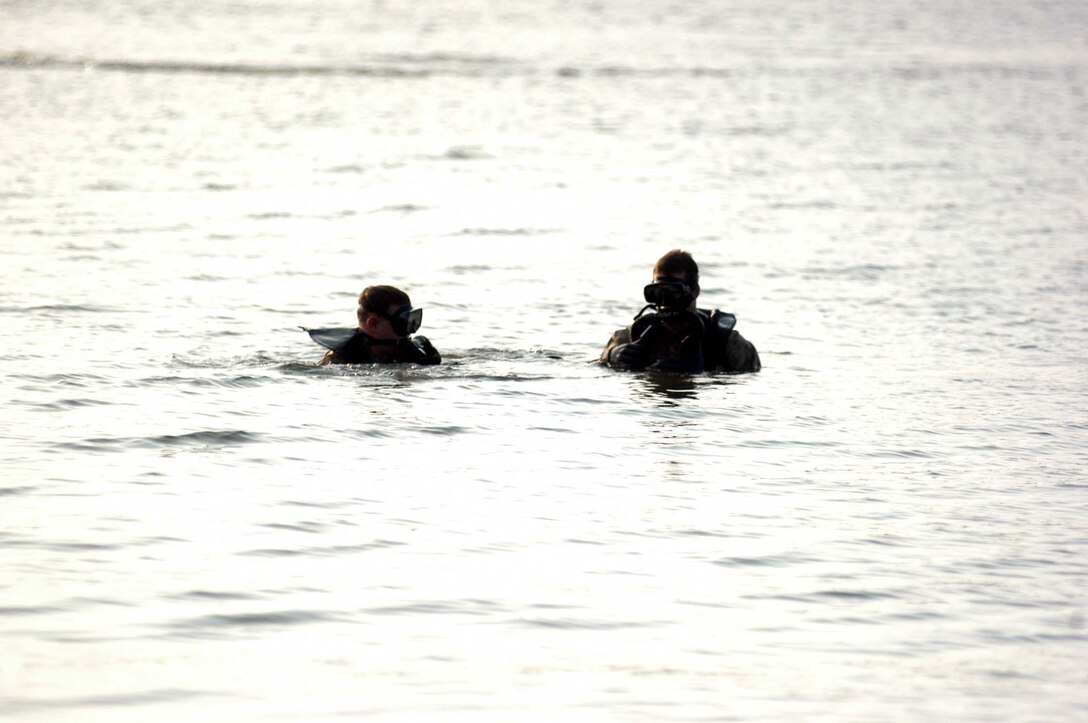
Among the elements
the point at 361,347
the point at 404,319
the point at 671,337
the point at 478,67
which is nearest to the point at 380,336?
the point at 361,347

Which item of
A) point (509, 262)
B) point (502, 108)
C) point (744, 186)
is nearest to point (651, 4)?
point (502, 108)

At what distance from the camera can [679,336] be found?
1259 cm

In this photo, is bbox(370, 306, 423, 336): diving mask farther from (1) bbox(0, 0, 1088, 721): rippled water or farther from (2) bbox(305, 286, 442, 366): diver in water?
(1) bbox(0, 0, 1088, 721): rippled water

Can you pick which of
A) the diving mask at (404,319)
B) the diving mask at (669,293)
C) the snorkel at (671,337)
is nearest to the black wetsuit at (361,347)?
the diving mask at (404,319)

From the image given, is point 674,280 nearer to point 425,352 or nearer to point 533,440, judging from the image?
point 533,440

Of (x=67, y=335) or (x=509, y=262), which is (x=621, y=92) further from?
(x=67, y=335)

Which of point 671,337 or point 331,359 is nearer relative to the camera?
point 671,337

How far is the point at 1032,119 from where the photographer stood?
3688 centimetres

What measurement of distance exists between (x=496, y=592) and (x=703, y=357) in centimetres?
550

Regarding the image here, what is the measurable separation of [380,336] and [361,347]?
22 centimetres

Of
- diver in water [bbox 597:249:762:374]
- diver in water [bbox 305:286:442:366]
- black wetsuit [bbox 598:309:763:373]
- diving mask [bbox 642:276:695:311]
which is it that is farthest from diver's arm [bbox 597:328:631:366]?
diver in water [bbox 305:286:442:366]

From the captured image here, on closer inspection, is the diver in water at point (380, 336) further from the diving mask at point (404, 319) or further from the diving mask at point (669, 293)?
the diving mask at point (669, 293)

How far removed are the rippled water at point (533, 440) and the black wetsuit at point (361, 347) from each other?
0.14 metres

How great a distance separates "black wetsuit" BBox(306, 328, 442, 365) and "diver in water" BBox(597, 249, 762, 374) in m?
1.40
